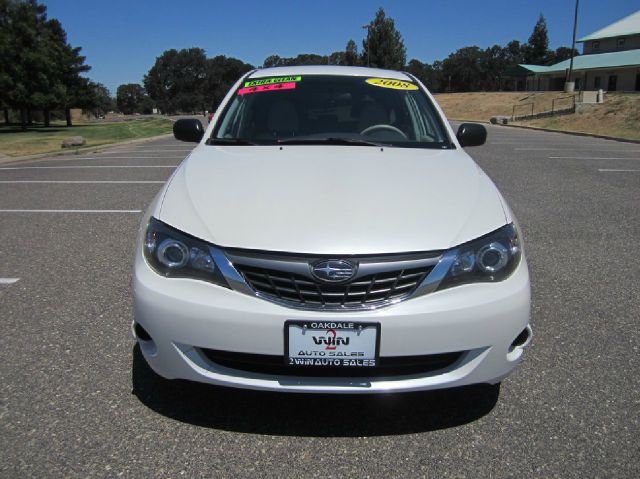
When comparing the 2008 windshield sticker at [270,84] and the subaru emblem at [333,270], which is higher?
the 2008 windshield sticker at [270,84]

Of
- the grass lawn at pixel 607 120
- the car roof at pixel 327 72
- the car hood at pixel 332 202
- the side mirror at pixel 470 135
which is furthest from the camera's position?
the grass lawn at pixel 607 120

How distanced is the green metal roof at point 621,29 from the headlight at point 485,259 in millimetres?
64734

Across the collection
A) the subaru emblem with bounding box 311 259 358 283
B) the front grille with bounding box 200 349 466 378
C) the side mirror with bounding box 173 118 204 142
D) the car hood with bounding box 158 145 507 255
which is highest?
the side mirror with bounding box 173 118 204 142

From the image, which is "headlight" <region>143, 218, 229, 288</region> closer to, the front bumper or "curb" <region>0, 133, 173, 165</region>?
the front bumper

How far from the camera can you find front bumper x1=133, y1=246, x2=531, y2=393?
76.0 inches

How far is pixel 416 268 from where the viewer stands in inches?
78.2

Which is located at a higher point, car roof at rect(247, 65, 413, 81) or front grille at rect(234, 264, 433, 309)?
car roof at rect(247, 65, 413, 81)

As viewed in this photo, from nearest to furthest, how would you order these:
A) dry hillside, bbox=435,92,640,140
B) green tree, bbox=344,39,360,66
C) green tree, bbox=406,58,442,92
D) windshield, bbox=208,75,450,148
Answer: windshield, bbox=208,75,450,148
dry hillside, bbox=435,92,640,140
green tree, bbox=344,39,360,66
green tree, bbox=406,58,442,92

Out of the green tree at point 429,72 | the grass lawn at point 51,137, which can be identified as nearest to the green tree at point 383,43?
the green tree at point 429,72

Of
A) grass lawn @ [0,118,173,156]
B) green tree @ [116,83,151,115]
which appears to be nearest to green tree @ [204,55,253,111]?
green tree @ [116,83,151,115]

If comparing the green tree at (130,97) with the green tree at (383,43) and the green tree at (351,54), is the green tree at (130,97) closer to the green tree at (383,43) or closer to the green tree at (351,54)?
the green tree at (351,54)

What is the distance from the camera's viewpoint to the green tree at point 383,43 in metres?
72.9

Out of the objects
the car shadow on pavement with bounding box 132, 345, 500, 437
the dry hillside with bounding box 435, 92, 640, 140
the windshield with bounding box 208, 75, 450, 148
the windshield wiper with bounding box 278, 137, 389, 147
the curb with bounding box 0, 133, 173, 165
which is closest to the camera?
the car shadow on pavement with bounding box 132, 345, 500, 437

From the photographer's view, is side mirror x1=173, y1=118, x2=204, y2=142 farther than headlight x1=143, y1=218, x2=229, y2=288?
Yes
